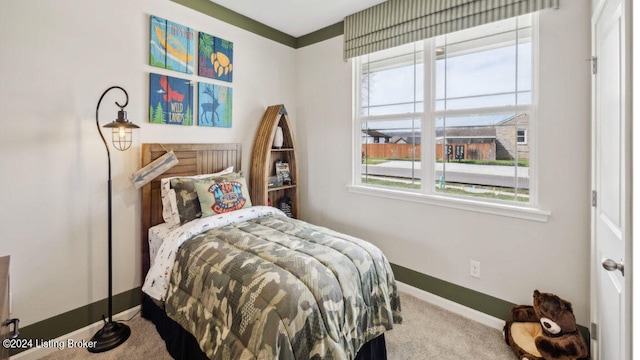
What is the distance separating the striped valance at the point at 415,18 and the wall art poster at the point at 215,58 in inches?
46.9

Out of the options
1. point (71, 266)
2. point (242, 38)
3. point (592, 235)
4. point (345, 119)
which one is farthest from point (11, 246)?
point (592, 235)

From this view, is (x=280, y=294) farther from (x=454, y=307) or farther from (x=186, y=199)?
(x=454, y=307)

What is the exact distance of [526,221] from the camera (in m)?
2.12

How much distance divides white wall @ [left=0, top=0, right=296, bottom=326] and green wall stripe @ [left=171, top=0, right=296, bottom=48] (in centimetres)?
20

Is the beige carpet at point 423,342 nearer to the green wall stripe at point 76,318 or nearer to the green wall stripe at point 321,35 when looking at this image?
the green wall stripe at point 76,318

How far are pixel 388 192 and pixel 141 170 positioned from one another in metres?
2.12

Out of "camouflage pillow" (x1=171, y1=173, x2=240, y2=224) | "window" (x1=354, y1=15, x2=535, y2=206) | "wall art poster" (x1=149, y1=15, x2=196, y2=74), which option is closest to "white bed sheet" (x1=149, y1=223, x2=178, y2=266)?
"camouflage pillow" (x1=171, y1=173, x2=240, y2=224)

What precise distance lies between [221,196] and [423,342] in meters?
1.86

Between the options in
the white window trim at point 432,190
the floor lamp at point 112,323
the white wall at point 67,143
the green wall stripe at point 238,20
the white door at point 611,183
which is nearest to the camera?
the white door at point 611,183

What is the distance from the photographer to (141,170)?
2.26 meters

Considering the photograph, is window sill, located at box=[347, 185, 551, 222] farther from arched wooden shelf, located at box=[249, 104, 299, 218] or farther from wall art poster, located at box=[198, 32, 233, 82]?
wall art poster, located at box=[198, 32, 233, 82]

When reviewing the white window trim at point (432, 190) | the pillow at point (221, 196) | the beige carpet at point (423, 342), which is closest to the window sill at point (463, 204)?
the white window trim at point (432, 190)

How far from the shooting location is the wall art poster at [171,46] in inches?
95.1

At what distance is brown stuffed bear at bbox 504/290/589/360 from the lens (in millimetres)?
1737
